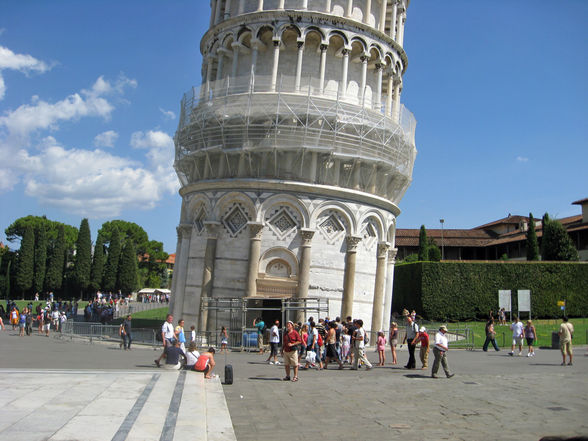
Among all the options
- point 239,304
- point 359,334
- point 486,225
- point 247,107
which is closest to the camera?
point 359,334

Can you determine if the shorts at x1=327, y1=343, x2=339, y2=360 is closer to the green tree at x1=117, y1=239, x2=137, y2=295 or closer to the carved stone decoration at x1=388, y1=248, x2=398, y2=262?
the carved stone decoration at x1=388, y1=248, x2=398, y2=262

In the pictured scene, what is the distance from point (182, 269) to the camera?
96.0 feet

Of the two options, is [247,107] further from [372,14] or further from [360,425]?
[360,425]

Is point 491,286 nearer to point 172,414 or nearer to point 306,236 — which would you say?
point 306,236

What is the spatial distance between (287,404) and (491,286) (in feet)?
118

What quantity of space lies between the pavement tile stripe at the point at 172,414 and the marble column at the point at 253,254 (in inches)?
540

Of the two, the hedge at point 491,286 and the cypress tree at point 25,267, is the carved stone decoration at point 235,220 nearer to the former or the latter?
the hedge at point 491,286

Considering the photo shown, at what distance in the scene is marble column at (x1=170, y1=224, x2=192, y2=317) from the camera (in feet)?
94.2

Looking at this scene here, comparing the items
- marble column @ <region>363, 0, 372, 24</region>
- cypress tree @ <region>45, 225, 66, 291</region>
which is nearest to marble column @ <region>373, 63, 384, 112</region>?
marble column @ <region>363, 0, 372, 24</region>

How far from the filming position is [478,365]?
18.7 m

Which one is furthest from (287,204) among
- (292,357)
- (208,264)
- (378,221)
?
(292,357)

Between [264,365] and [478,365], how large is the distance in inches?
287

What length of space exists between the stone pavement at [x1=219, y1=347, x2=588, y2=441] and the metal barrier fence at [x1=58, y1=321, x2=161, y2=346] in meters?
8.88

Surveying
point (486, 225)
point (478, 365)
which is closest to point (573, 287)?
point (478, 365)
